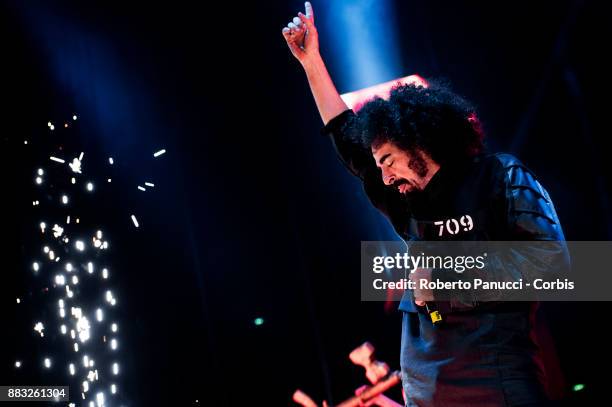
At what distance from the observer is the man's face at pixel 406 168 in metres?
1.70

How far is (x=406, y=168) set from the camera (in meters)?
1.70

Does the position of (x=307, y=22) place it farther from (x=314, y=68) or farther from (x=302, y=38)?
(x=314, y=68)

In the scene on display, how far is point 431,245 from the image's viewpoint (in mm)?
1600

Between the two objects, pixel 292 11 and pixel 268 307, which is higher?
pixel 292 11

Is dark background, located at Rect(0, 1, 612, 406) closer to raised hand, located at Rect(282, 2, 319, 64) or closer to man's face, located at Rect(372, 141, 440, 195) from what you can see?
raised hand, located at Rect(282, 2, 319, 64)

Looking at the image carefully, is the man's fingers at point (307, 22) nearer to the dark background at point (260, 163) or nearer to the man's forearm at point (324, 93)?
the man's forearm at point (324, 93)

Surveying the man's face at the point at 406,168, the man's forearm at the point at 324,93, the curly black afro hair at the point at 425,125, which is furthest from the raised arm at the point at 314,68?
the man's face at the point at 406,168

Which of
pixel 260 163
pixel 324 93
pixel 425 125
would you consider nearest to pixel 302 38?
pixel 324 93

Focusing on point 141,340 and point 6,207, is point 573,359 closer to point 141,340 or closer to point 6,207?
point 141,340

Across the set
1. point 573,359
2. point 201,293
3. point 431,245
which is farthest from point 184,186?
point 573,359

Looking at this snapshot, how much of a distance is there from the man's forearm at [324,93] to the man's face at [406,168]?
37cm

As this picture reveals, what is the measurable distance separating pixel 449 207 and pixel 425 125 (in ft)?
1.17

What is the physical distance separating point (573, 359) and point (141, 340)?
3136mm

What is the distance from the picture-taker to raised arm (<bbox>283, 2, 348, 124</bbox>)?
Answer: 6.61 ft
